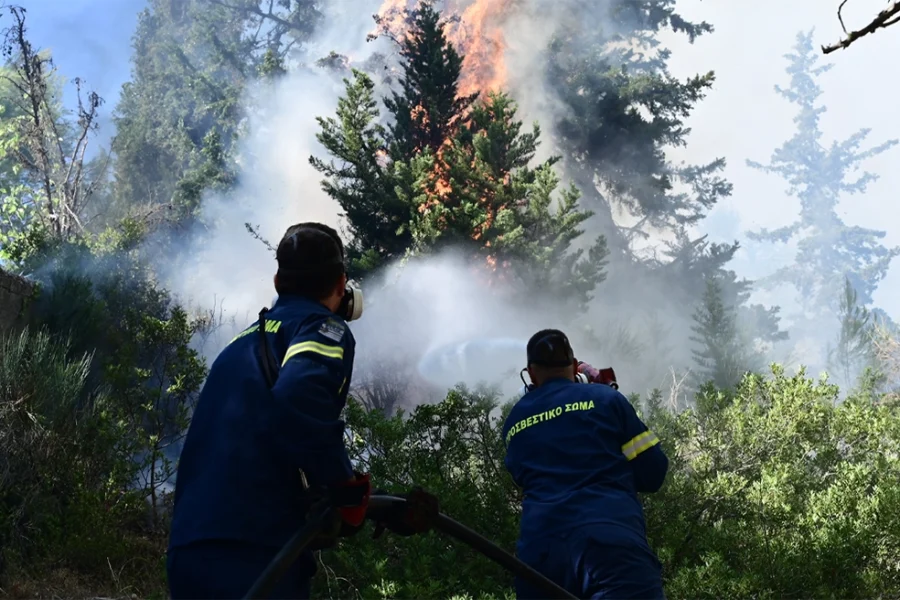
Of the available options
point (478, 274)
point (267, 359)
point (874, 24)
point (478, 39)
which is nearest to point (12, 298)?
point (267, 359)

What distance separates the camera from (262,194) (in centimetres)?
3672

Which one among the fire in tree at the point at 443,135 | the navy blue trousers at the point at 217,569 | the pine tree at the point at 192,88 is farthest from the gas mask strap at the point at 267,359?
the pine tree at the point at 192,88

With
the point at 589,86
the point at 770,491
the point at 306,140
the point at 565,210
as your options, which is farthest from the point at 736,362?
the point at 306,140

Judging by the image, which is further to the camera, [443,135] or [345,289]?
[443,135]

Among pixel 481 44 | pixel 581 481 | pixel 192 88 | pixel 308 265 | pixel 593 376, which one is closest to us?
pixel 308 265

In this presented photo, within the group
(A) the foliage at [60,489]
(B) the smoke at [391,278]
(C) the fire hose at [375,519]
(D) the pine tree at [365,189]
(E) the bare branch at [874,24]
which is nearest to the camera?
(C) the fire hose at [375,519]

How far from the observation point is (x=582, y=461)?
3211 millimetres

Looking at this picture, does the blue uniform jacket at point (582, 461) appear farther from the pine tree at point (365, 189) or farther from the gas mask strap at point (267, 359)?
the pine tree at point (365, 189)

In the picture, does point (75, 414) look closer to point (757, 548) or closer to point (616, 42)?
point (757, 548)

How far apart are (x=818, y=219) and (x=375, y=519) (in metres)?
50.5

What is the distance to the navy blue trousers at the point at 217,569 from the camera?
85.7 inches

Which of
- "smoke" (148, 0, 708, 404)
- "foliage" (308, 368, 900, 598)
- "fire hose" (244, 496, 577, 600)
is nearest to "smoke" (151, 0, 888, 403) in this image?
"smoke" (148, 0, 708, 404)

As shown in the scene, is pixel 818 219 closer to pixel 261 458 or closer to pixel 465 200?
pixel 465 200

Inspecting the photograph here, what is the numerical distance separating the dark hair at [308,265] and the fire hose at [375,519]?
587 millimetres
